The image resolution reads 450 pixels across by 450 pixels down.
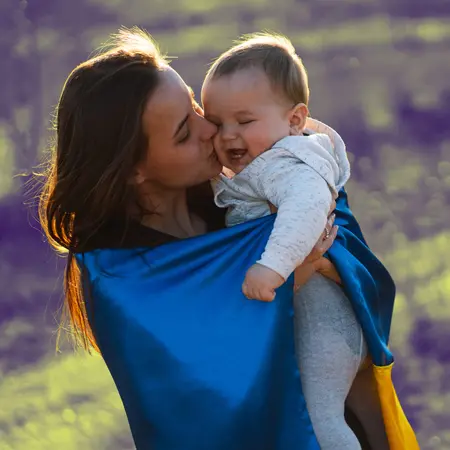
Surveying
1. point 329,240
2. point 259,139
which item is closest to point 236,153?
point 259,139

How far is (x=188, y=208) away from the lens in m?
3.02

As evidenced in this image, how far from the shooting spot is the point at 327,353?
8.86ft

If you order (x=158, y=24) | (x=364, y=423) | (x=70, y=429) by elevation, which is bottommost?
(x=70, y=429)

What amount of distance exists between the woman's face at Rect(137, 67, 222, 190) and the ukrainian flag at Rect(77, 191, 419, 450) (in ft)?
0.67

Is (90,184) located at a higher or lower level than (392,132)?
higher

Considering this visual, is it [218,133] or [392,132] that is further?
[392,132]

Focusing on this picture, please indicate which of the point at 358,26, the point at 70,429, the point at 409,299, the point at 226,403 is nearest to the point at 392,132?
the point at 358,26

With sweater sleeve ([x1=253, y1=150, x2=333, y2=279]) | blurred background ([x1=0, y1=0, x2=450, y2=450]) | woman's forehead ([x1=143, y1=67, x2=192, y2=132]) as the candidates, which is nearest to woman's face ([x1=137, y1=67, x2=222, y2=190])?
woman's forehead ([x1=143, y1=67, x2=192, y2=132])

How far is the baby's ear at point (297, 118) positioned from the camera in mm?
2801

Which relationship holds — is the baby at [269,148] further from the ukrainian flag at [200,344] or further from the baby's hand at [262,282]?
the ukrainian flag at [200,344]

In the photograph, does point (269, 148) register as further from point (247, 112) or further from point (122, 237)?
point (122, 237)

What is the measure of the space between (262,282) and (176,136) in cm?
49

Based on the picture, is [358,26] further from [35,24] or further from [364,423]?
[364,423]

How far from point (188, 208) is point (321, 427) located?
699mm
